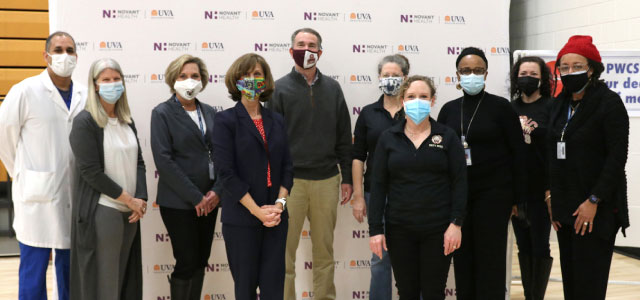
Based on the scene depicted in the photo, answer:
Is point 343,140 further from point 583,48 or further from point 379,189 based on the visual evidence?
point 583,48

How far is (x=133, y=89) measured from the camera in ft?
12.6

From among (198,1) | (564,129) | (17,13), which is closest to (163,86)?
(198,1)

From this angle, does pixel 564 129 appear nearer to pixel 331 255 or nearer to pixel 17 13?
pixel 331 255

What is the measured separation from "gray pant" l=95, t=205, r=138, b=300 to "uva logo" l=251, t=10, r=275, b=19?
1617 millimetres

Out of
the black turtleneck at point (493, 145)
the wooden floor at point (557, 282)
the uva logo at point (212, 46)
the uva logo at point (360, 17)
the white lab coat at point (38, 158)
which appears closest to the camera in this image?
the black turtleneck at point (493, 145)

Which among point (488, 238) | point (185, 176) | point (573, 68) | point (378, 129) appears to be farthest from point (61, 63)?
point (573, 68)

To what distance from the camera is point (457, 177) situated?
2.73 meters

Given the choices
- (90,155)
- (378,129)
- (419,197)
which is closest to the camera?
(419,197)

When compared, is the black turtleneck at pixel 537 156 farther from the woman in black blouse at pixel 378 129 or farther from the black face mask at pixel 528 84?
the woman in black blouse at pixel 378 129

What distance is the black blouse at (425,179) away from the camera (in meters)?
2.68

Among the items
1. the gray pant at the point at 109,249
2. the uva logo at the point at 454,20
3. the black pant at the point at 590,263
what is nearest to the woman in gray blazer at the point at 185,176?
the gray pant at the point at 109,249

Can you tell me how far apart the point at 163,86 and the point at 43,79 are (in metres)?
0.80

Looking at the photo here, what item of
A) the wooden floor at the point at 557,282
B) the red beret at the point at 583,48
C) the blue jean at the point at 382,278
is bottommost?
the wooden floor at the point at 557,282

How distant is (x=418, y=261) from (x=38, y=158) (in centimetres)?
208
